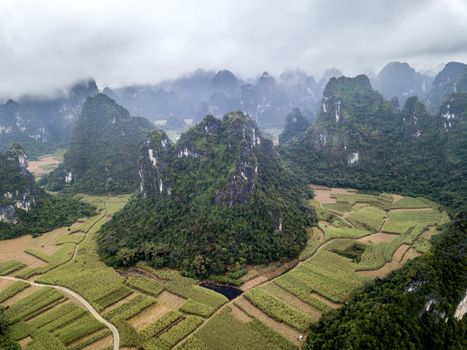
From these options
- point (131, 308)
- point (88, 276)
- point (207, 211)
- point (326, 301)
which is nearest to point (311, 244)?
point (326, 301)

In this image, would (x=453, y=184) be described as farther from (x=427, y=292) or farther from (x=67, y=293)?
(x=67, y=293)

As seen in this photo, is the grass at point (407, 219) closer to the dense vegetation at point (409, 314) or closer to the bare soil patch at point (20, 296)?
the dense vegetation at point (409, 314)

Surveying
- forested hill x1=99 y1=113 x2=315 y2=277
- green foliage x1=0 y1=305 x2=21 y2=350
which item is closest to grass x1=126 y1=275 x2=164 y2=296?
forested hill x1=99 y1=113 x2=315 y2=277

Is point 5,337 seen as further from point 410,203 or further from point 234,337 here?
point 410,203

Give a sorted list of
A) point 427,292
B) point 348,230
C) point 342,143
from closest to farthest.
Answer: point 427,292 → point 348,230 → point 342,143

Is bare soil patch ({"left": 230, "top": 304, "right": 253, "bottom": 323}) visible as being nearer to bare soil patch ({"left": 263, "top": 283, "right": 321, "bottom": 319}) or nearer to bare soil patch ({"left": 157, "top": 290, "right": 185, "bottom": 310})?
bare soil patch ({"left": 263, "top": 283, "right": 321, "bottom": 319})

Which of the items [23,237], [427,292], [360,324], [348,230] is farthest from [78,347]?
[348,230]
